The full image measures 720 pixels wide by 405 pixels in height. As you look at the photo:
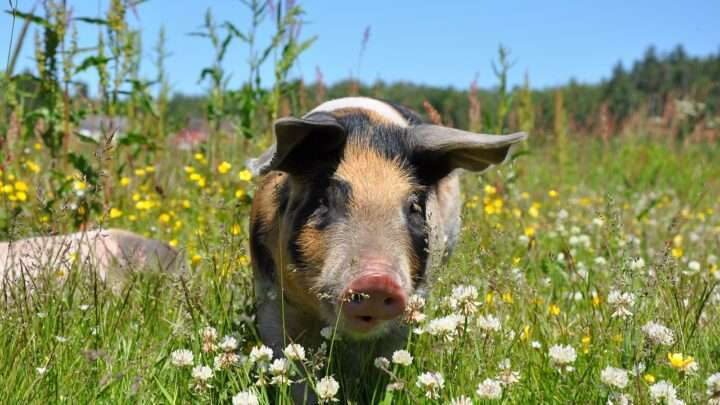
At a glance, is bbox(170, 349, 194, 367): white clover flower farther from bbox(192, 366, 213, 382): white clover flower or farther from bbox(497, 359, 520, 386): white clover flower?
bbox(497, 359, 520, 386): white clover flower

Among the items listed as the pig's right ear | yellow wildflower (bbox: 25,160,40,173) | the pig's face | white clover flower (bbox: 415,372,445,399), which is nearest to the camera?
white clover flower (bbox: 415,372,445,399)

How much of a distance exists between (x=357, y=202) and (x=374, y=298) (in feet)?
1.80

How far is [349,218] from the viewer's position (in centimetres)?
291

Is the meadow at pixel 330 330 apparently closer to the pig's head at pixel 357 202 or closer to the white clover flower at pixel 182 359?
the white clover flower at pixel 182 359

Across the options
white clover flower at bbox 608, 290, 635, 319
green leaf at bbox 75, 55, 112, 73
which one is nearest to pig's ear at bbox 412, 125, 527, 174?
white clover flower at bbox 608, 290, 635, 319

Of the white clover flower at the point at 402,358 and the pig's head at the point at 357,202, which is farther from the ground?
the pig's head at the point at 357,202

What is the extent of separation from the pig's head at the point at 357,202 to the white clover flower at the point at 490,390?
1.24ft

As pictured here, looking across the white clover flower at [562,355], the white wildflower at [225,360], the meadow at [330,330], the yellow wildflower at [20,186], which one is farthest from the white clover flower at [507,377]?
the yellow wildflower at [20,186]

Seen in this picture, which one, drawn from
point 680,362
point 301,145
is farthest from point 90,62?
point 680,362

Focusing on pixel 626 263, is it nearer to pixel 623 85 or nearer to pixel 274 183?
pixel 274 183

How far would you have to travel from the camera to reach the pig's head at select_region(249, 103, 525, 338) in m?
2.72

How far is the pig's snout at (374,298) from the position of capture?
2.47m

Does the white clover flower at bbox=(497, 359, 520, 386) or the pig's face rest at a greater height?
the pig's face

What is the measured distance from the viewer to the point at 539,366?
9.23 feet
